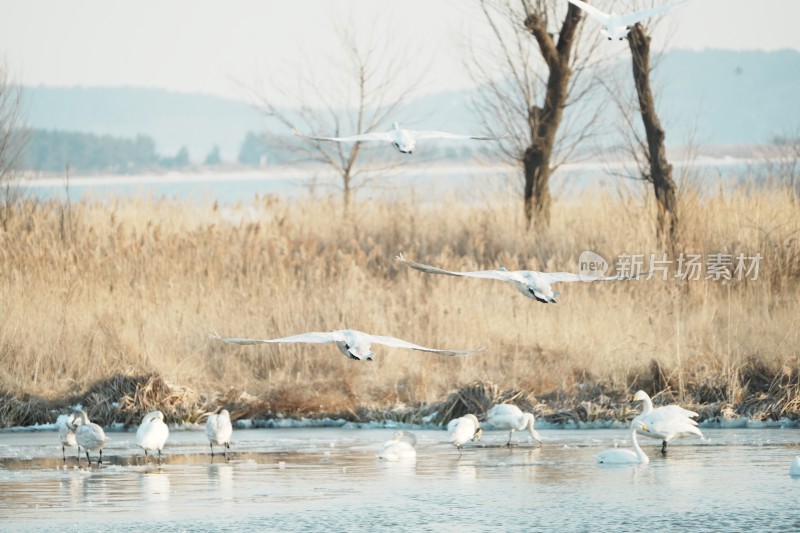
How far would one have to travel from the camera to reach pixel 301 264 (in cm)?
1669

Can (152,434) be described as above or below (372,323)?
below

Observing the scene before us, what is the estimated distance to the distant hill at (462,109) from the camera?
12031 cm

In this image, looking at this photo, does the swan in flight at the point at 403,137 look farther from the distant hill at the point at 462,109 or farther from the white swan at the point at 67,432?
the distant hill at the point at 462,109

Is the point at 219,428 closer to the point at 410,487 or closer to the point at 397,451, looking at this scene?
the point at 397,451

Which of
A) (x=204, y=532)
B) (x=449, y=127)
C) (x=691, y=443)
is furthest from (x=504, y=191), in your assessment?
(x=449, y=127)

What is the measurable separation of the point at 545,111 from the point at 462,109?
124 m

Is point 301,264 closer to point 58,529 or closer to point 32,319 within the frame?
point 32,319

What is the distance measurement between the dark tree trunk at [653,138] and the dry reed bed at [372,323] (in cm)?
24

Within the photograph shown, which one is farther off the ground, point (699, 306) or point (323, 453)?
point (699, 306)

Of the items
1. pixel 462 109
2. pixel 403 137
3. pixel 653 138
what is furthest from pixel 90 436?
pixel 462 109

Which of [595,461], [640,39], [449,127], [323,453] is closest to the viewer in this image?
[595,461]

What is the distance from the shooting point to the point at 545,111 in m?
21.3

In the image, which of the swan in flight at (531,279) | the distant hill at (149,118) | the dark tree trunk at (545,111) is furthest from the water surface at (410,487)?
the distant hill at (149,118)

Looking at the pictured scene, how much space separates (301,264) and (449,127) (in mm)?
121379
